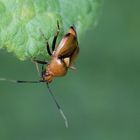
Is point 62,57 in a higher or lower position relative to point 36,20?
lower

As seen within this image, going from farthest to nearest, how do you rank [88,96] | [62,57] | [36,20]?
[88,96] < [62,57] < [36,20]

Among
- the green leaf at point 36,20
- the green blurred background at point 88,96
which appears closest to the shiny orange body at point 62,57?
the green leaf at point 36,20

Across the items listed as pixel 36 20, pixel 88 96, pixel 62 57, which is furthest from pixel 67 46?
pixel 88 96

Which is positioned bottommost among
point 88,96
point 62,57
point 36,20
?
point 88,96

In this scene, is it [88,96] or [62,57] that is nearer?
[62,57]

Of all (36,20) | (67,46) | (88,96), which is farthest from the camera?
(88,96)

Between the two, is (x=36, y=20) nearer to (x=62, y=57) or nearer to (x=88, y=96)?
(x=62, y=57)

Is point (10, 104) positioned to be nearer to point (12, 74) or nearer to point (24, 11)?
point (12, 74)
